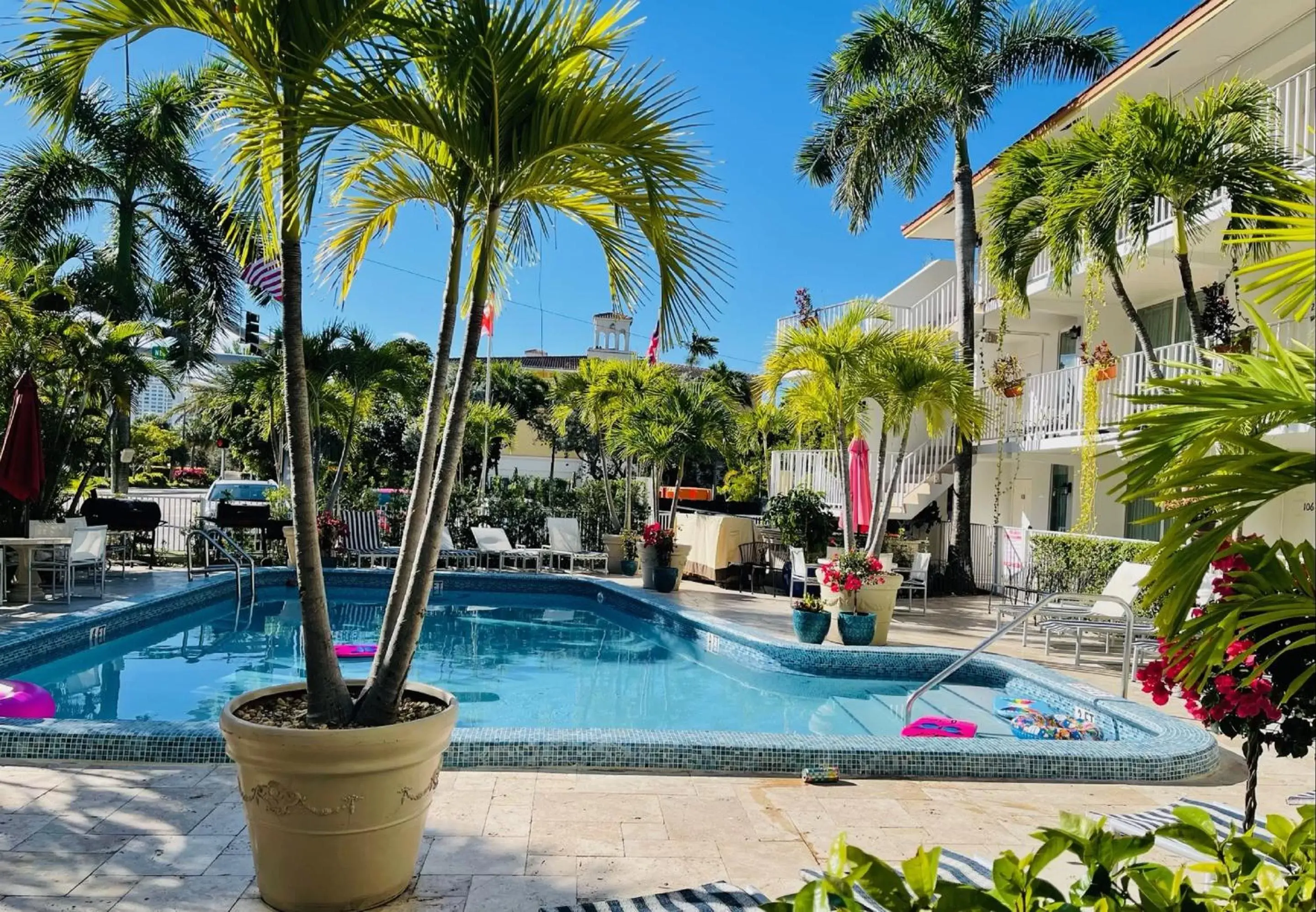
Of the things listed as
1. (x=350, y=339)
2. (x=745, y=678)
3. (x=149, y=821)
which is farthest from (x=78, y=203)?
(x=149, y=821)

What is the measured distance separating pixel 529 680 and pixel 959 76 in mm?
11666

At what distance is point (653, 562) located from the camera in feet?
43.6

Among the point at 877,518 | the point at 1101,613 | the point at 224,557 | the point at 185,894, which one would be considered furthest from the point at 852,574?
the point at 224,557

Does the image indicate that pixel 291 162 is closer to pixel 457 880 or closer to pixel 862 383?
pixel 457 880

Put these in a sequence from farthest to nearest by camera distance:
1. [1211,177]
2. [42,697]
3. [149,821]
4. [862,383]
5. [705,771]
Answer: [862,383], [1211,177], [42,697], [705,771], [149,821]

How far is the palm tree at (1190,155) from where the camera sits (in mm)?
8617

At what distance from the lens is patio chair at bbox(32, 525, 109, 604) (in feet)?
32.9

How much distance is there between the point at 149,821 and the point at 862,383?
9026 millimetres

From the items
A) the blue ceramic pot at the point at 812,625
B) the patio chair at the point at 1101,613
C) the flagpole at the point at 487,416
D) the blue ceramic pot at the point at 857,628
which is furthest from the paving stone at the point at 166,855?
the flagpole at the point at 487,416

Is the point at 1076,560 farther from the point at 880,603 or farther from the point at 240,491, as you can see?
the point at 240,491

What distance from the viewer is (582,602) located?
1373cm

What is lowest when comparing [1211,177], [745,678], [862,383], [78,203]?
[745,678]

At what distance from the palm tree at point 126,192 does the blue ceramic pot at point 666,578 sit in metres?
9.17

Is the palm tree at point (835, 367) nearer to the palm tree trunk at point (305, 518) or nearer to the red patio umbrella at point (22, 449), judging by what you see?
the red patio umbrella at point (22, 449)
